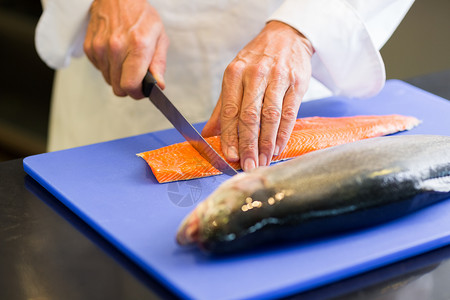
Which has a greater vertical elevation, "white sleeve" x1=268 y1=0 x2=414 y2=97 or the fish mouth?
"white sleeve" x1=268 y1=0 x2=414 y2=97

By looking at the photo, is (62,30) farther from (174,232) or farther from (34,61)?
(34,61)

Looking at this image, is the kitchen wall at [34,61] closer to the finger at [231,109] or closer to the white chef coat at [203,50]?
the white chef coat at [203,50]

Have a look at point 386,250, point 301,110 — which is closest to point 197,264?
point 386,250

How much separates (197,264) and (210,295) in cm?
9

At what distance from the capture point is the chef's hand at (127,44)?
160 cm

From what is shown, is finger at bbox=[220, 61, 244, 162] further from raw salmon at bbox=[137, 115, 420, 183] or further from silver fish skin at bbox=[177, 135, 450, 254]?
silver fish skin at bbox=[177, 135, 450, 254]

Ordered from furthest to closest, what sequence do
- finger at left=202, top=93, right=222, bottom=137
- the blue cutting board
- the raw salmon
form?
1. finger at left=202, top=93, right=222, bottom=137
2. the raw salmon
3. the blue cutting board

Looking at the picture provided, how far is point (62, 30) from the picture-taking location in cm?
192

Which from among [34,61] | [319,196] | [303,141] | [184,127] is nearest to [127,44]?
[184,127]

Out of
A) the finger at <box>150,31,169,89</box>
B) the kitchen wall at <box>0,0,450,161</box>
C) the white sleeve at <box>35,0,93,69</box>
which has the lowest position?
the kitchen wall at <box>0,0,450,161</box>

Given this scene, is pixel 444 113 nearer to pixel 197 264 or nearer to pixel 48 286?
pixel 197 264

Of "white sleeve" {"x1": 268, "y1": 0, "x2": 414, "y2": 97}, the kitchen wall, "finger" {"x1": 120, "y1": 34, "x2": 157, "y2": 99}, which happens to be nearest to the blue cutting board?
"finger" {"x1": 120, "y1": 34, "x2": 157, "y2": 99}

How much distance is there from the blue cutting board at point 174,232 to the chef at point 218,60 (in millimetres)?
170

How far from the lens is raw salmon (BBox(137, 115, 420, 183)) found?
1362mm
